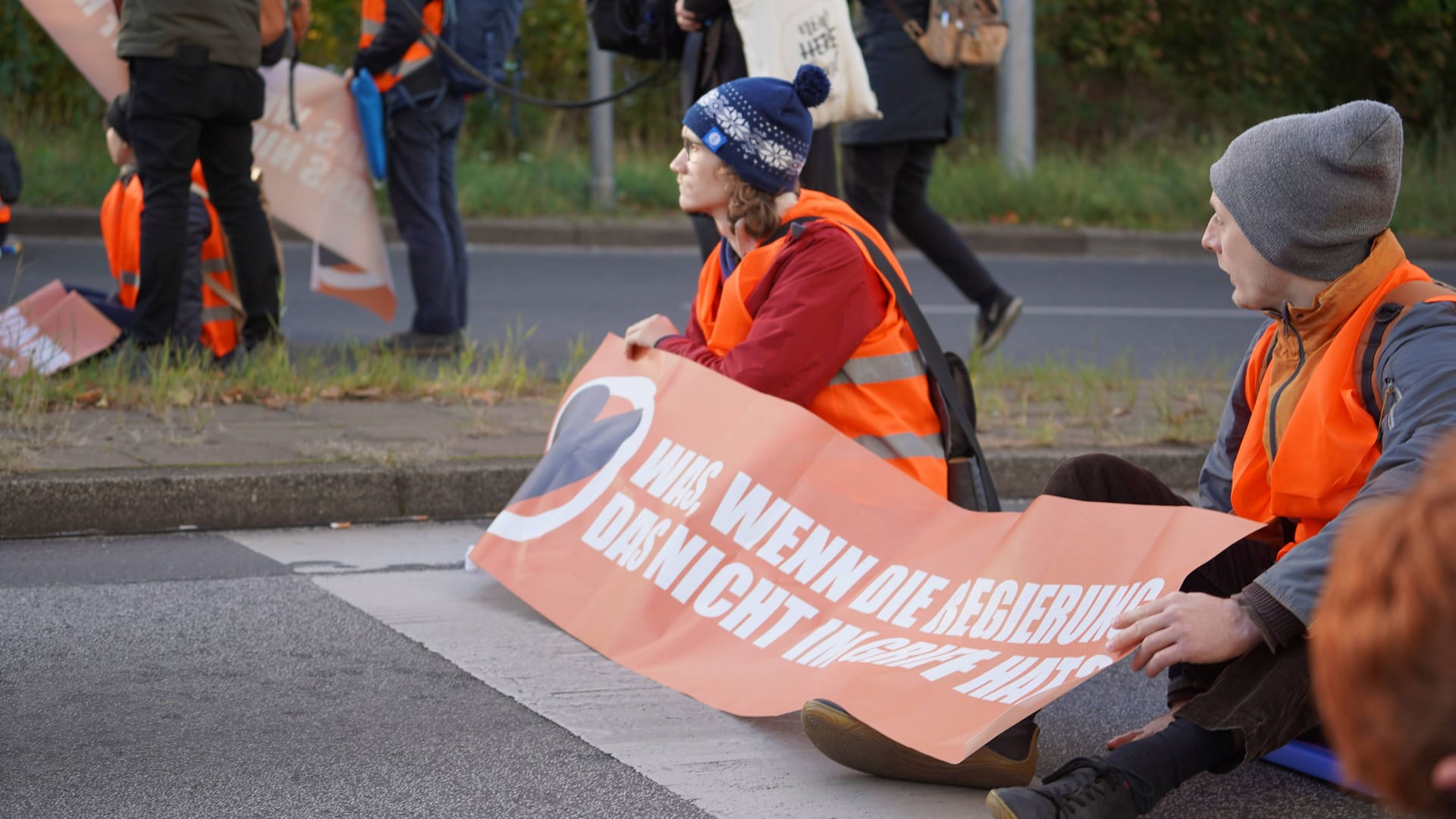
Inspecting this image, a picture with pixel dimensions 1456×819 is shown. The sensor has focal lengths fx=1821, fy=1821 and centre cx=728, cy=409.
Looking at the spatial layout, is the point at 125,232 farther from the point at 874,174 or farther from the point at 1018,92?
the point at 1018,92

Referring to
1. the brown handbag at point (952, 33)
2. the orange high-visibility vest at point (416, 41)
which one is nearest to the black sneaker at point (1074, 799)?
the brown handbag at point (952, 33)

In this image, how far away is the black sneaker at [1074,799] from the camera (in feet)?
8.39

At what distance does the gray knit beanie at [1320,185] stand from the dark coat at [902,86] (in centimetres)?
Result: 394

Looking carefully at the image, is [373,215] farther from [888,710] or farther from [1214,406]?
[888,710]

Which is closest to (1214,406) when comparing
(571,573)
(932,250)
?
(932,250)

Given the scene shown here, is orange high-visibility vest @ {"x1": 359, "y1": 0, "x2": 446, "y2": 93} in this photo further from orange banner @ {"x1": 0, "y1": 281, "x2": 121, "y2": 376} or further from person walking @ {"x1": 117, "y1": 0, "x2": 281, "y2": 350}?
orange banner @ {"x1": 0, "y1": 281, "x2": 121, "y2": 376}

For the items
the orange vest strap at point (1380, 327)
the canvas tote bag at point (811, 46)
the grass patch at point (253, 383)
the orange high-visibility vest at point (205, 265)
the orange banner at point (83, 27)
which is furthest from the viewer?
the orange banner at point (83, 27)

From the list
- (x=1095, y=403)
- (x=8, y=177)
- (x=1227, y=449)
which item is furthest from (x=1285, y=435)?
(x=8, y=177)

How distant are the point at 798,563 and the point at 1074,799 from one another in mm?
1120

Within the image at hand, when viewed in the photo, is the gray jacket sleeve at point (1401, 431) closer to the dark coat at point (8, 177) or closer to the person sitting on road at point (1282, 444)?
the person sitting on road at point (1282, 444)

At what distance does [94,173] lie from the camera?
13938 mm

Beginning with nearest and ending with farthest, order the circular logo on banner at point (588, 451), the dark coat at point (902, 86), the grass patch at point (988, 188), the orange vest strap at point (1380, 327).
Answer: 1. the orange vest strap at point (1380, 327)
2. the circular logo on banner at point (588, 451)
3. the dark coat at point (902, 86)
4. the grass patch at point (988, 188)

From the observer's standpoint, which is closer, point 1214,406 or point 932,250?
point 1214,406

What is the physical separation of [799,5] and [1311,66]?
18857 mm
